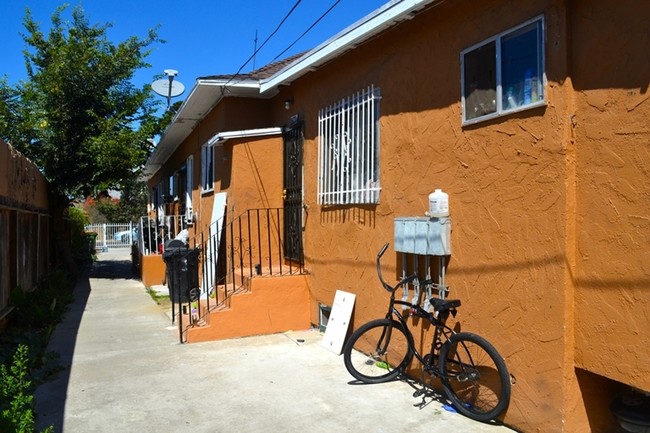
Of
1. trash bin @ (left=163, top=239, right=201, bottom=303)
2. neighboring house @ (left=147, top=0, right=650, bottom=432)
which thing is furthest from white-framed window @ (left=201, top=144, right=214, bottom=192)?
neighboring house @ (left=147, top=0, right=650, bottom=432)

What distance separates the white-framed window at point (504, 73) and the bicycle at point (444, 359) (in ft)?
5.43

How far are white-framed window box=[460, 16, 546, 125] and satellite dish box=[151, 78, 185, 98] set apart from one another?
1175cm

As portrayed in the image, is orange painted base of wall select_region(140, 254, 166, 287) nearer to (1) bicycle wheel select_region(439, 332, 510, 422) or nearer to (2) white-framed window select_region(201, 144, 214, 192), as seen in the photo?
(2) white-framed window select_region(201, 144, 214, 192)

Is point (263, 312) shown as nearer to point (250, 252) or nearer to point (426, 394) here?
point (250, 252)

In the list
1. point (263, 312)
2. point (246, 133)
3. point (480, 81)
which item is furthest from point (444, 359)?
point (246, 133)

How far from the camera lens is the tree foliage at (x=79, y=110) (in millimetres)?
13172

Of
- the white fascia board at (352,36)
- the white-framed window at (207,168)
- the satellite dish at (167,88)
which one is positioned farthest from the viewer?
the satellite dish at (167,88)

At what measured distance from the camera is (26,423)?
368 cm

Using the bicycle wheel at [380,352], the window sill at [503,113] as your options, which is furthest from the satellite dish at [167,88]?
the window sill at [503,113]

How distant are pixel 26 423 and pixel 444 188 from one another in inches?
149

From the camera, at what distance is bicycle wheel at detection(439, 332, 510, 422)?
4086mm

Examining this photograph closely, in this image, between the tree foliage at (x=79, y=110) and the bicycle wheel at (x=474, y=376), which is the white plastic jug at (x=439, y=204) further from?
the tree foliage at (x=79, y=110)

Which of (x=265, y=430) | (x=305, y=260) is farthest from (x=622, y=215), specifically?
(x=305, y=260)

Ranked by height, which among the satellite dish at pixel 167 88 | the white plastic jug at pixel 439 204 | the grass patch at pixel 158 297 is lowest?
the grass patch at pixel 158 297
